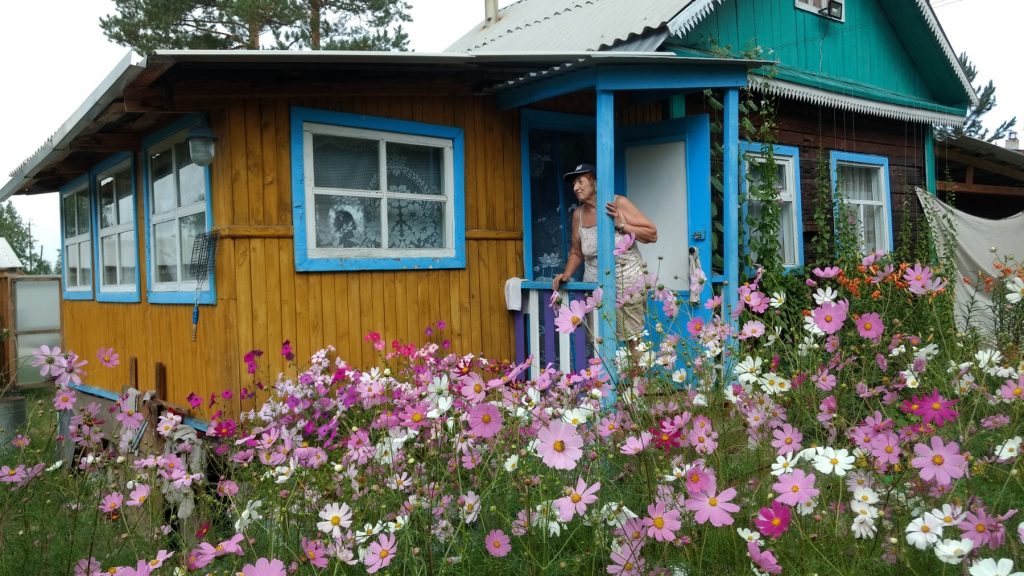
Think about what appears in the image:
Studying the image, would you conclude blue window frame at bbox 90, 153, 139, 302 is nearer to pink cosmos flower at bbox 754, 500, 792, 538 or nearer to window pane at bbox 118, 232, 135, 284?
window pane at bbox 118, 232, 135, 284

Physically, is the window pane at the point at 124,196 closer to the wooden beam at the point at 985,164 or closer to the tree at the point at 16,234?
the wooden beam at the point at 985,164

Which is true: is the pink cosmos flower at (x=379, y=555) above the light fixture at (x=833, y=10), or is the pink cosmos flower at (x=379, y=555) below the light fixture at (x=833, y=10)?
below

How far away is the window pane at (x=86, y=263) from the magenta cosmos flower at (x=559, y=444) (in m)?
7.57

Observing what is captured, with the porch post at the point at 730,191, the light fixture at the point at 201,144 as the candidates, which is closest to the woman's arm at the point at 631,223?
the porch post at the point at 730,191

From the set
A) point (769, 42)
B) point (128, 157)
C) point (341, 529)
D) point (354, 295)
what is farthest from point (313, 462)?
point (769, 42)

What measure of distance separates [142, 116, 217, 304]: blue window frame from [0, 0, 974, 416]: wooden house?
25 millimetres

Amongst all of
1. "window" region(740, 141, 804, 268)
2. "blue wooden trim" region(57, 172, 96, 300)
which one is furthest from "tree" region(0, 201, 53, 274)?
"window" region(740, 141, 804, 268)

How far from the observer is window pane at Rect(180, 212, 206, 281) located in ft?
17.5

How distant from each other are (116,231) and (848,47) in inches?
305

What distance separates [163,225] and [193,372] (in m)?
1.25

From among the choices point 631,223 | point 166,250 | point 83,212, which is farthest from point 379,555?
point 83,212

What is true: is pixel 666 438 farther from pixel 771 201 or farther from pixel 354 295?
pixel 771 201

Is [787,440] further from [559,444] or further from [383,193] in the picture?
[383,193]

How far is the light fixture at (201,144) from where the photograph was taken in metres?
4.79
